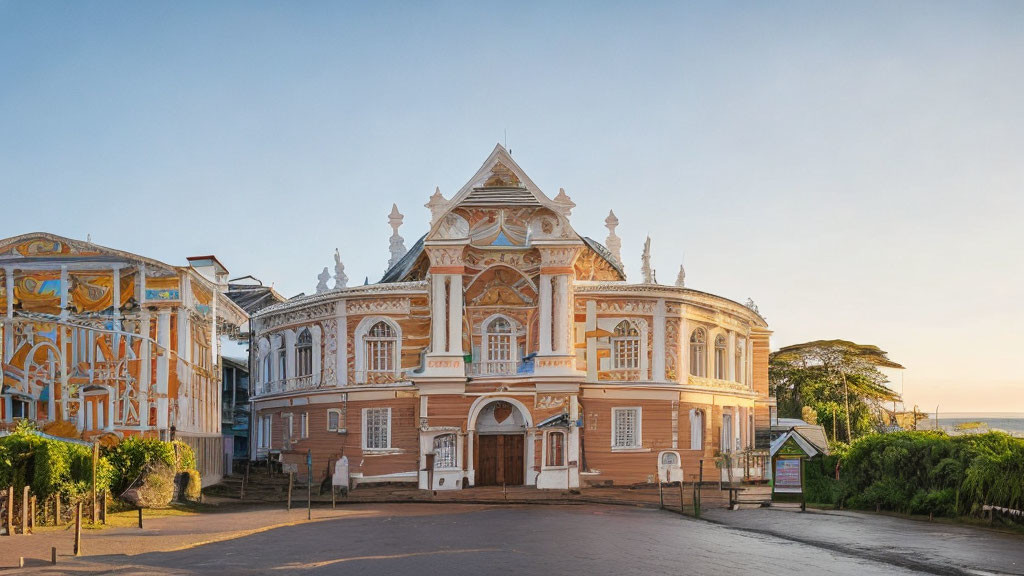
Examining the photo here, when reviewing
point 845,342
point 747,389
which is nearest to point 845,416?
point 845,342

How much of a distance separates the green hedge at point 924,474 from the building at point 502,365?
1111 centimetres

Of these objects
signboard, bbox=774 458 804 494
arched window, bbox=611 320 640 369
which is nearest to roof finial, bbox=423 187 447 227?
arched window, bbox=611 320 640 369

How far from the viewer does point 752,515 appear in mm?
30969

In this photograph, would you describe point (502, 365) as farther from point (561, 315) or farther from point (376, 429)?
point (376, 429)

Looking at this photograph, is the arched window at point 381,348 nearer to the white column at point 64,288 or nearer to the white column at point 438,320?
the white column at point 438,320

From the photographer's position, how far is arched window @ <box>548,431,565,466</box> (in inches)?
1679

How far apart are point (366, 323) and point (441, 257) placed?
192 inches

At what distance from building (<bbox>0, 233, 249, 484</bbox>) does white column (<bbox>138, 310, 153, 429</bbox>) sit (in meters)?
0.03

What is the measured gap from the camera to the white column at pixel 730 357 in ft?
164

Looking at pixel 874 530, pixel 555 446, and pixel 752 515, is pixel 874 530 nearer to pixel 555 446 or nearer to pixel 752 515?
pixel 752 515

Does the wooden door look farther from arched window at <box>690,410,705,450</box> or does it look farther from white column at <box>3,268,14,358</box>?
white column at <box>3,268,14,358</box>

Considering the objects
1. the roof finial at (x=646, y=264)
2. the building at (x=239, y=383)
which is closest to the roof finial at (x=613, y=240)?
the roof finial at (x=646, y=264)

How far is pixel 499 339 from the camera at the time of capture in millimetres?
44906

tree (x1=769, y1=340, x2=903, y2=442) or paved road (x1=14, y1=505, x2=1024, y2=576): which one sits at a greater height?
tree (x1=769, y1=340, x2=903, y2=442)
